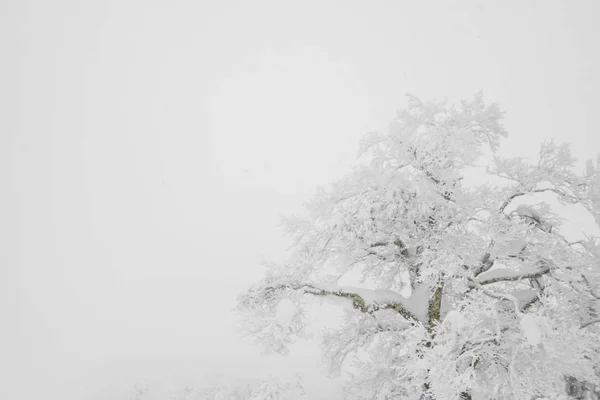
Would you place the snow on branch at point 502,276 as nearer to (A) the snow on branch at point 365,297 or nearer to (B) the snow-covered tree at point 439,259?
(B) the snow-covered tree at point 439,259

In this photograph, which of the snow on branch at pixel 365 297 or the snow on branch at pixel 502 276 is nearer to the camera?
the snow on branch at pixel 502 276

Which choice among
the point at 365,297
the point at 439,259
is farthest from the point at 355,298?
the point at 439,259

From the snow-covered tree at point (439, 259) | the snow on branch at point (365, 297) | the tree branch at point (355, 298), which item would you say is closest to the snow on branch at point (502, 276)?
the snow-covered tree at point (439, 259)

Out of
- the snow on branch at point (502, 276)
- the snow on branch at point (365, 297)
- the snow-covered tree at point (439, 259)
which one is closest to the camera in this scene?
the snow-covered tree at point (439, 259)

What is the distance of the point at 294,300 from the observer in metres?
6.16

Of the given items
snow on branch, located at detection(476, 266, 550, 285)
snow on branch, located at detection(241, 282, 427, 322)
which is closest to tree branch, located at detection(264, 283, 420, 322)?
snow on branch, located at detection(241, 282, 427, 322)

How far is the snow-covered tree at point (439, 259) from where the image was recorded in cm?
455

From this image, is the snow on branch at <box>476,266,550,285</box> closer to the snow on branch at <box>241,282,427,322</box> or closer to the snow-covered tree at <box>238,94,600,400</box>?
the snow-covered tree at <box>238,94,600,400</box>

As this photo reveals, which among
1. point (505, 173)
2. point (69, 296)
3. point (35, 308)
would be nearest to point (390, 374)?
point (505, 173)

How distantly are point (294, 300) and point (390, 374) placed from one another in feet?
7.79

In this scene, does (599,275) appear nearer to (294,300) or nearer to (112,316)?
(294,300)

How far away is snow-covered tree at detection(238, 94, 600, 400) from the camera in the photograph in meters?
4.55

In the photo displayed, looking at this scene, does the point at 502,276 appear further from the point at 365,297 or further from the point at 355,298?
the point at 355,298

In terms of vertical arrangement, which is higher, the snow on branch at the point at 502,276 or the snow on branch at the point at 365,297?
the snow on branch at the point at 365,297
